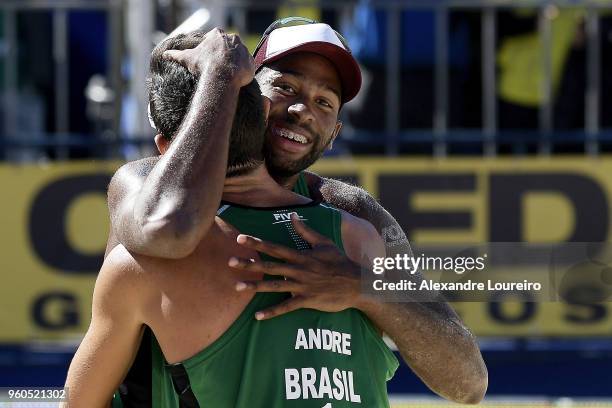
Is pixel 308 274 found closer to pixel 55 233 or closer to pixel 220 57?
pixel 220 57

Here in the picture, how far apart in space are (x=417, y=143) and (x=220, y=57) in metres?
5.92

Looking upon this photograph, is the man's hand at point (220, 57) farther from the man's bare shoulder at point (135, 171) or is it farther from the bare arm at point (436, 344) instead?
the bare arm at point (436, 344)

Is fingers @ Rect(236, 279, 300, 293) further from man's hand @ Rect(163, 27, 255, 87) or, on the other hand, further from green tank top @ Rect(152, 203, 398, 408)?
man's hand @ Rect(163, 27, 255, 87)

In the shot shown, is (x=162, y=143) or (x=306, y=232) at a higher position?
(x=162, y=143)

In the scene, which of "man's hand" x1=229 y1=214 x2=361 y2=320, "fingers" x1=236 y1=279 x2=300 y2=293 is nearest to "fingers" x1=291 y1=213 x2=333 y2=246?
"man's hand" x1=229 y1=214 x2=361 y2=320

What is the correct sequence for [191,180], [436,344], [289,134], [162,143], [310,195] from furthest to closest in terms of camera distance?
[310,195], [289,134], [436,344], [162,143], [191,180]

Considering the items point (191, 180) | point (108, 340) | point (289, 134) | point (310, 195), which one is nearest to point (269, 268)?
point (191, 180)

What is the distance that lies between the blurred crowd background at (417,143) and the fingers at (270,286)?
5.55 metres

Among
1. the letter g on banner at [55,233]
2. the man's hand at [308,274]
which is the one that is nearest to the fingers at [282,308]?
the man's hand at [308,274]

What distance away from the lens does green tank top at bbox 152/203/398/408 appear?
239cm

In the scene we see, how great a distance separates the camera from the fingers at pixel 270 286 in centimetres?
242

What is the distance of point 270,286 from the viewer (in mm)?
2445

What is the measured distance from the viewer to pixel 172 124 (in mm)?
2514

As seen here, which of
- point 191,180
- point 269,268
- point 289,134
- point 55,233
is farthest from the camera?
point 55,233
